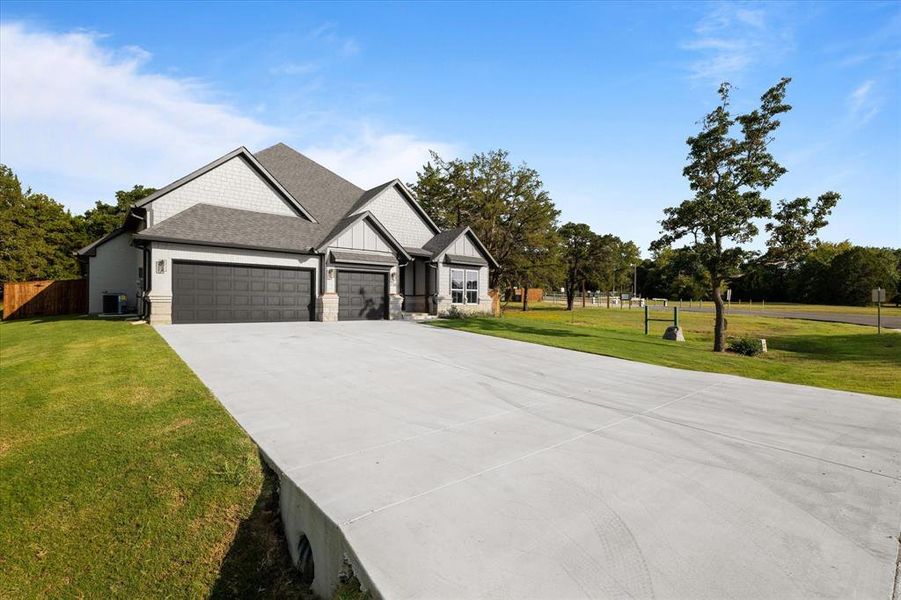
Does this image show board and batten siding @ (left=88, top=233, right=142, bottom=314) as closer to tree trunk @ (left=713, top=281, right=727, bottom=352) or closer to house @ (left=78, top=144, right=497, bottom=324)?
house @ (left=78, top=144, right=497, bottom=324)

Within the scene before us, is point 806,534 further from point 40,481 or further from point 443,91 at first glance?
point 443,91

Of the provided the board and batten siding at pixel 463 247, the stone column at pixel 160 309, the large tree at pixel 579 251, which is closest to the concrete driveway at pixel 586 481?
the stone column at pixel 160 309

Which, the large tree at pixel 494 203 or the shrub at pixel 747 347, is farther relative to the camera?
the large tree at pixel 494 203

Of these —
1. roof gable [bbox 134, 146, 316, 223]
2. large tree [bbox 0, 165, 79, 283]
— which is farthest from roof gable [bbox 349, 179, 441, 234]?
large tree [bbox 0, 165, 79, 283]

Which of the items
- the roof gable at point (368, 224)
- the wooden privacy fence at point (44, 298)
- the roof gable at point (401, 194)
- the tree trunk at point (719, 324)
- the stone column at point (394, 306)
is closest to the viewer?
the tree trunk at point (719, 324)

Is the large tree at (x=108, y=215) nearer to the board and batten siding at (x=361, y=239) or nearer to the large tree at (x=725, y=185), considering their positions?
the board and batten siding at (x=361, y=239)

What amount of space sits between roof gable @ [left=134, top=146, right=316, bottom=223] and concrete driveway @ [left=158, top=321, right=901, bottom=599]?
1202cm

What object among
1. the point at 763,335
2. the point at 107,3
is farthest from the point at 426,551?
the point at 763,335

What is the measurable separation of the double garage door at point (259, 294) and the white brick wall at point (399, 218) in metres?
4.04

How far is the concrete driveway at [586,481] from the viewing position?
2.27m

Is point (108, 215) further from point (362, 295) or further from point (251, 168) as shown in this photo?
point (362, 295)

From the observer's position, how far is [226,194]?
17.2 metres

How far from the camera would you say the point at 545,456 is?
3.84m

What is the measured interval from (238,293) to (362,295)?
515cm
